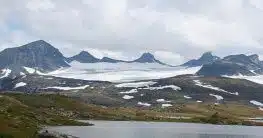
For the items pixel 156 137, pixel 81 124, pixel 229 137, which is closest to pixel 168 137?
pixel 156 137

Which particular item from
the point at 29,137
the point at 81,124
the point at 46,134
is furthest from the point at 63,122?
the point at 29,137

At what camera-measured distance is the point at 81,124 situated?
7584 inches

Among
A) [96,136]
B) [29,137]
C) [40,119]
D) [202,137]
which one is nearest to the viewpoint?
[29,137]

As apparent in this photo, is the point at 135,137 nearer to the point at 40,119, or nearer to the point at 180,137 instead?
the point at 180,137

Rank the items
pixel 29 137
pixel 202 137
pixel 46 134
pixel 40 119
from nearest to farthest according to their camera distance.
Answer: pixel 29 137 → pixel 46 134 → pixel 202 137 → pixel 40 119

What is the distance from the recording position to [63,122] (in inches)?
7697

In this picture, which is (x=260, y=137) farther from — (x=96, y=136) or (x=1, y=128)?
(x=1, y=128)

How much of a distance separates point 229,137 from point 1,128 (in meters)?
85.3

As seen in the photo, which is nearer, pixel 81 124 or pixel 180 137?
pixel 180 137

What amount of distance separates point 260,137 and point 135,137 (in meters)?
48.7

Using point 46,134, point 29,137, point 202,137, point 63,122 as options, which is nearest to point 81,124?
point 63,122

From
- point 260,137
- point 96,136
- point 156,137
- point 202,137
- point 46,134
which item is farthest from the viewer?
point 260,137

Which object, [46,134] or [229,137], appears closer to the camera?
[46,134]

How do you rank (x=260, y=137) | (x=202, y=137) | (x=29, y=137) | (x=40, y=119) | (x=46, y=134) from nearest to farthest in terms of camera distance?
(x=29, y=137), (x=46, y=134), (x=202, y=137), (x=260, y=137), (x=40, y=119)
